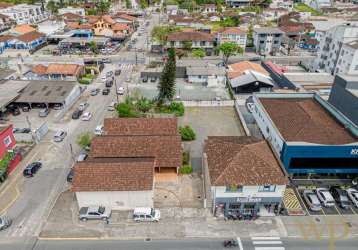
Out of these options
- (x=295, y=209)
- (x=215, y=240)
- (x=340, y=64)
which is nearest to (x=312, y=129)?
(x=295, y=209)

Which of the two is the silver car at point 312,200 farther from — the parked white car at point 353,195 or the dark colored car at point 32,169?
the dark colored car at point 32,169

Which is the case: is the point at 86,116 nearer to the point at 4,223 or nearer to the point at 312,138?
the point at 4,223

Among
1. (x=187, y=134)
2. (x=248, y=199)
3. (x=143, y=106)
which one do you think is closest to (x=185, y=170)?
(x=187, y=134)

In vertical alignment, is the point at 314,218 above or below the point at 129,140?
below

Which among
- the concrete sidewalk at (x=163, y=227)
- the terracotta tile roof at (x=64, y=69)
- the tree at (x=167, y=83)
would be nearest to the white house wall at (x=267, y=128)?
the concrete sidewalk at (x=163, y=227)

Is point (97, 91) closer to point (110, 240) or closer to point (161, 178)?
point (161, 178)

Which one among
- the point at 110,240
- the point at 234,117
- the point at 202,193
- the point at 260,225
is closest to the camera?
the point at 110,240

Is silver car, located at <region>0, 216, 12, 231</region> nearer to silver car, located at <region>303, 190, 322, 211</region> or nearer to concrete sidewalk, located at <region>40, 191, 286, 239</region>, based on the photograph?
concrete sidewalk, located at <region>40, 191, 286, 239</region>
